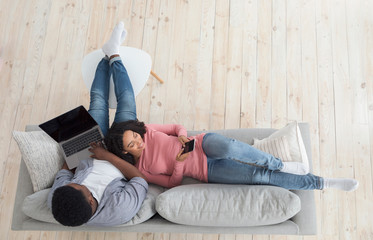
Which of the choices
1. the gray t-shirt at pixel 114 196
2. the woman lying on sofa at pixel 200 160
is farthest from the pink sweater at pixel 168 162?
the gray t-shirt at pixel 114 196

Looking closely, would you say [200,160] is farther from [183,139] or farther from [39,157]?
[39,157]

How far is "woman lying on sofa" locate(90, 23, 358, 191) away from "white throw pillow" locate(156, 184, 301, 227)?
12cm

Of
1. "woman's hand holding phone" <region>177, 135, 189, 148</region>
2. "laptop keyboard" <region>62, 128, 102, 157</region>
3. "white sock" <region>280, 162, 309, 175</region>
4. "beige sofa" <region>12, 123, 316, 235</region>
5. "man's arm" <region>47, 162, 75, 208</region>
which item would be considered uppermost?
"woman's hand holding phone" <region>177, 135, 189, 148</region>

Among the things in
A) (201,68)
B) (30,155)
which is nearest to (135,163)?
(30,155)

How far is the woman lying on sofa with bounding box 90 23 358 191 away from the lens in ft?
5.70

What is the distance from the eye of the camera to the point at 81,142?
191 cm

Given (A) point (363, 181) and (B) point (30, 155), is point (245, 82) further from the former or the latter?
(B) point (30, 155)

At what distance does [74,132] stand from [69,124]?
0.05 m

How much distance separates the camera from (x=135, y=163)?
192cm

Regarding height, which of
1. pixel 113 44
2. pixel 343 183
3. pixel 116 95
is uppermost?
pixel 113 44

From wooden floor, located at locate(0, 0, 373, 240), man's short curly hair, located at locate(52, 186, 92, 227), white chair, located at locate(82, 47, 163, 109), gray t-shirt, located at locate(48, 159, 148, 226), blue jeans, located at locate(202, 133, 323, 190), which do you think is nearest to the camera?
man's short curly hair, located at locate(52, 186, 92, 227)

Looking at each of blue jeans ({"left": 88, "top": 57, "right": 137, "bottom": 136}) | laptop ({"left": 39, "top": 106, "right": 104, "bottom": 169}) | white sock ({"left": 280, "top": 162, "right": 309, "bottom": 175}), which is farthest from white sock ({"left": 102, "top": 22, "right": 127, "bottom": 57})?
white sock ({"left": 280, "top": 162, "right": 309, "bottom": 175})

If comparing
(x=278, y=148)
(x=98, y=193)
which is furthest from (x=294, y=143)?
(x=98, y=193)

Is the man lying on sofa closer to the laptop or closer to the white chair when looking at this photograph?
the laptop
